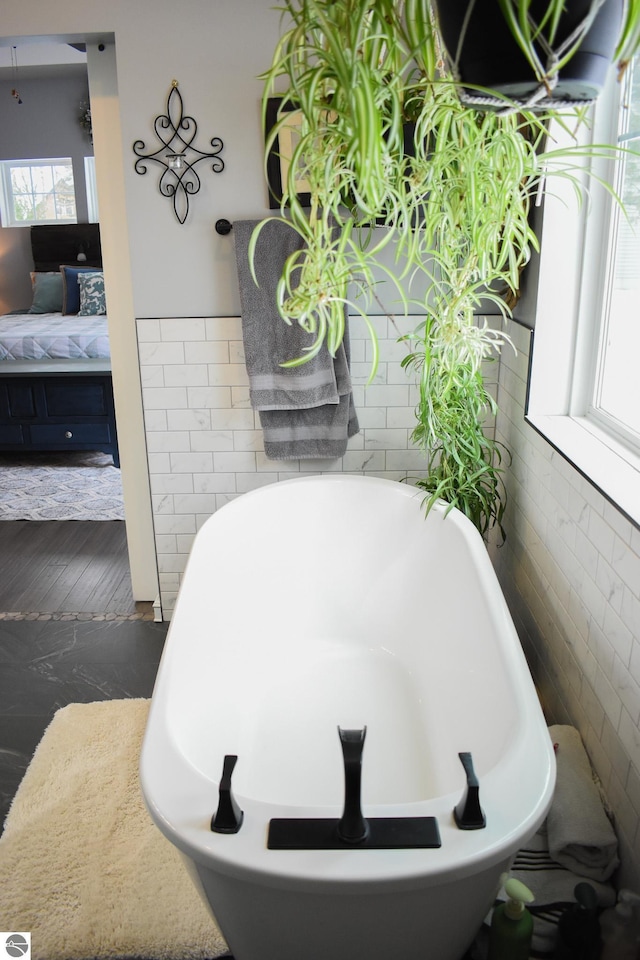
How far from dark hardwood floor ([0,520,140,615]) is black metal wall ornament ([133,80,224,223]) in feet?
5.75

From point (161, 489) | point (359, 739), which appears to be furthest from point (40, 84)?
point (359, 739)

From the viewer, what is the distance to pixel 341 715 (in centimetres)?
253

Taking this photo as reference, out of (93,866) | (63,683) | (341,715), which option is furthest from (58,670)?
(341,715)

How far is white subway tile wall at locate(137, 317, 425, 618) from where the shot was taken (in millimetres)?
3162

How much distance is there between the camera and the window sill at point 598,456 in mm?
1878

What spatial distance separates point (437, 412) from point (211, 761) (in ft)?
4.30

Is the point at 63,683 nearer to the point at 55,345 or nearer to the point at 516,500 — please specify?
the point at 516,500

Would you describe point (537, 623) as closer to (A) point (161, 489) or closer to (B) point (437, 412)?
(B) point (437, 412)

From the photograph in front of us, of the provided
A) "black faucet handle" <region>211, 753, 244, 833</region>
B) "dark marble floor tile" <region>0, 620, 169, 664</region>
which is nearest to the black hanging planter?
"black faucet handle" <region>211, 753, 244, 833</region>

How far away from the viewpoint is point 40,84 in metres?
7.18

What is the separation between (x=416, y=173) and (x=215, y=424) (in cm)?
163

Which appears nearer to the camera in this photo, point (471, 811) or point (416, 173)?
point (471, 811)

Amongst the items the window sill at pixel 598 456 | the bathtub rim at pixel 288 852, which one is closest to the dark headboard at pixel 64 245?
the window sill at pixel 598 456

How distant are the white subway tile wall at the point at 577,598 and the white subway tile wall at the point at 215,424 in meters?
0.46
